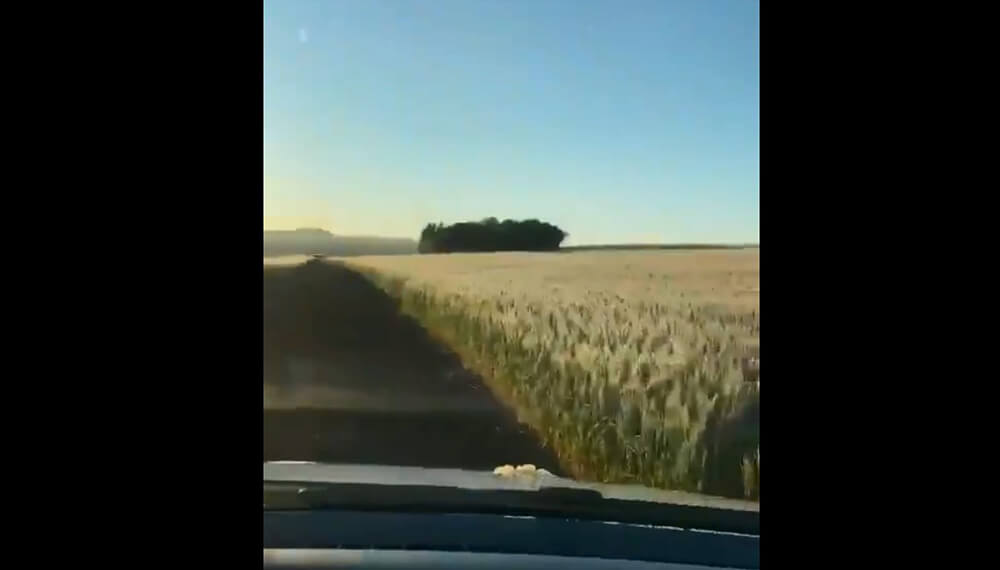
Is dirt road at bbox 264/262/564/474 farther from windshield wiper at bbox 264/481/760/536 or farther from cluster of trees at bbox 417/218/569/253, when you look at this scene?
cluster of trees at bbox 417/218/569/253

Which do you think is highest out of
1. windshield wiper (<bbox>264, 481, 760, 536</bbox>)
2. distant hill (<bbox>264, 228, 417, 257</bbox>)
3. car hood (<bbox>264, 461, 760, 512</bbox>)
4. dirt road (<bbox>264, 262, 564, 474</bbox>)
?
distant hill (<bbox>264, 228, 417, 257</bbox>)

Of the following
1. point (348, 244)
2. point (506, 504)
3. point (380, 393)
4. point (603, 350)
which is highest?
point (348, 244)

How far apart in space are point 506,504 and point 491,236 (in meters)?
0.59

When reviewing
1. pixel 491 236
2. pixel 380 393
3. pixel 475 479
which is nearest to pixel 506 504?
pixel 475 479

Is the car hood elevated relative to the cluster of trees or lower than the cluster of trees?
lower

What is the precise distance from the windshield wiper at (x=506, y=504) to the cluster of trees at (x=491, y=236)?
53 centimetres

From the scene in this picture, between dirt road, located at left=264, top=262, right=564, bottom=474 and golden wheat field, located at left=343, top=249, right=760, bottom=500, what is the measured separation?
A: 0.06 meters

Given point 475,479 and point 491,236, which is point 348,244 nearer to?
point 491,236

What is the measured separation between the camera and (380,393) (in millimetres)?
2049

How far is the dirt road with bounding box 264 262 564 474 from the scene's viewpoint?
6.54 feet

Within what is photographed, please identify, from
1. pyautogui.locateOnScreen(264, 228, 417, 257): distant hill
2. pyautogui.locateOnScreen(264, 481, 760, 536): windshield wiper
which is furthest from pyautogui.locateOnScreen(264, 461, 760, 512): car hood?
pyautogui.locateOnScreen(264, 228, 417, 257): distant hill
